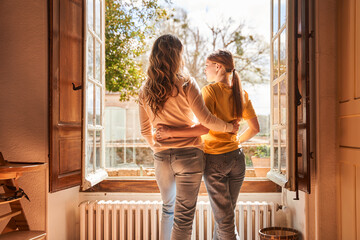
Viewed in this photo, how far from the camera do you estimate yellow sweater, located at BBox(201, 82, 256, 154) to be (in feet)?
6.55

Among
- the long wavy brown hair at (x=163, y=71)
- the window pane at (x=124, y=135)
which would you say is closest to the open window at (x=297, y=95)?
the long wavy brown hair at (x=163, y=71)

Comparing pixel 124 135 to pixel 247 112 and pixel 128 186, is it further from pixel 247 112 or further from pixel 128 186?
pixel 247 112

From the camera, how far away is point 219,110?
204cm

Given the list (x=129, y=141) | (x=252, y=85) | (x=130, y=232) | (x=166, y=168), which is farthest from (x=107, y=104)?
(x=166, y=168)

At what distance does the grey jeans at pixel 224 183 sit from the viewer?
1.96 metres

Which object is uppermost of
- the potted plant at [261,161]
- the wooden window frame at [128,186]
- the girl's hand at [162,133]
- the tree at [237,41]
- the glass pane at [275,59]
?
the tree at [237,41]

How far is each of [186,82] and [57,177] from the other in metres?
1.06

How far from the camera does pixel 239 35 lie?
5.75 meters

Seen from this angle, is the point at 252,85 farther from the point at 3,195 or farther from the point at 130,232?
the point at 3,195

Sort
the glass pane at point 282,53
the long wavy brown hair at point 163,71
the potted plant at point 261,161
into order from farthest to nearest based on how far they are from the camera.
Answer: the potted plant at point 261,161, the glass pane at point 282,53, the long wavy brown hair at point 163,71

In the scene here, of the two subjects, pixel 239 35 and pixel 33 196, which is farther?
pixel 239 35

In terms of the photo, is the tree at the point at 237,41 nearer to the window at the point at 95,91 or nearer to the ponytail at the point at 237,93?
the window at the point at 95,91

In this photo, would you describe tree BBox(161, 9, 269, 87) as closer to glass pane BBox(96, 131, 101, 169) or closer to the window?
the window

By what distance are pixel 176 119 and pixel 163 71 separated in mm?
284
